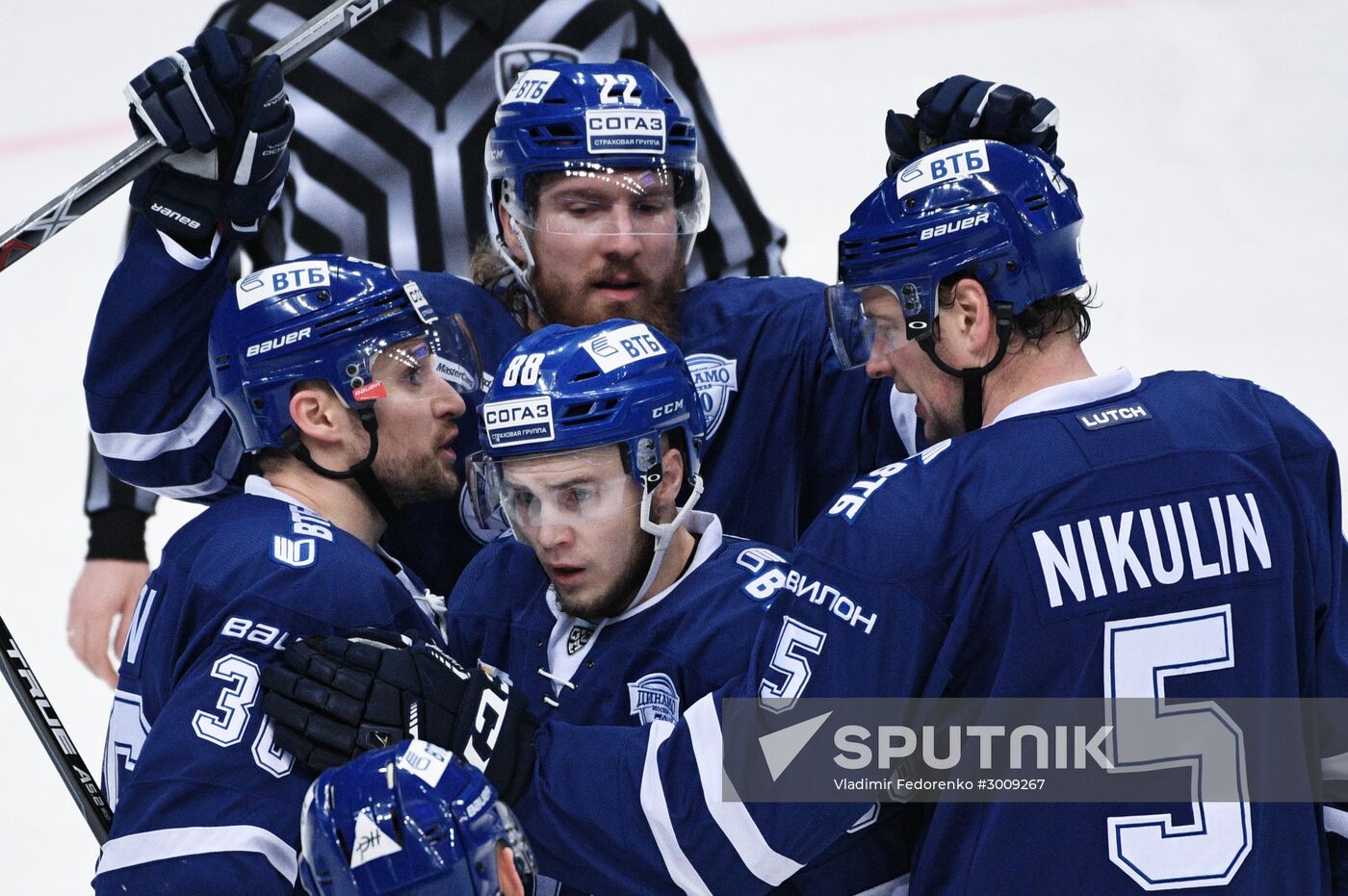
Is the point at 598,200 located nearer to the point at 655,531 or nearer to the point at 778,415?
the point at 778,415

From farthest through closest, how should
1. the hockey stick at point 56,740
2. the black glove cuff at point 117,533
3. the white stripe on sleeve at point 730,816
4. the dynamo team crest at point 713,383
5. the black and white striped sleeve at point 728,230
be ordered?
the black and white striped sleeve at point 728,230 < the black glove cuff at point 117,533 < the dynamo team crest at point 713,383 < the hockey stick at point 56,740 < the white stripe on sleeve at point 730,816

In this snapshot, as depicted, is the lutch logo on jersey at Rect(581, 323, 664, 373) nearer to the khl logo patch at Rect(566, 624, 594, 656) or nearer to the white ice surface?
the khl logo patch at Rect(566, 624, 594, 656)

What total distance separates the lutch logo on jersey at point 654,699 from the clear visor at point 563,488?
25 cm

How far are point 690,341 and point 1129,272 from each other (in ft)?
7.84

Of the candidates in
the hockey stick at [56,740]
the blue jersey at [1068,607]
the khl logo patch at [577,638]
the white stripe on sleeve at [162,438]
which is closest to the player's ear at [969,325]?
the blue jersey at [1068,607]

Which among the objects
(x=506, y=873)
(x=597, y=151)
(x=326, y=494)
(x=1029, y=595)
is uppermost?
(x=597, y=151)

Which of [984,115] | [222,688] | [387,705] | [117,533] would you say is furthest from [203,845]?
[117,533]

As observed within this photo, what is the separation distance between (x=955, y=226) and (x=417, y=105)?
2.74 metres

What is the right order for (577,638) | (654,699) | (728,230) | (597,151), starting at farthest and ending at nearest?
(728,230)
(597,151)
(577,638)
(654,699)

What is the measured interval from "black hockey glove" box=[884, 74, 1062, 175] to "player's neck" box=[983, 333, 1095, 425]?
0.57 metres

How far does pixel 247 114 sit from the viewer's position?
107 inches

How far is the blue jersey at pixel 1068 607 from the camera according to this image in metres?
2.10

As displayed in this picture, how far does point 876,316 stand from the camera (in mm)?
2441

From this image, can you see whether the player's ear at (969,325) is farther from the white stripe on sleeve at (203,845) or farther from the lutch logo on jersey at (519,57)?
the lutch logo on jersey at (519,57)
